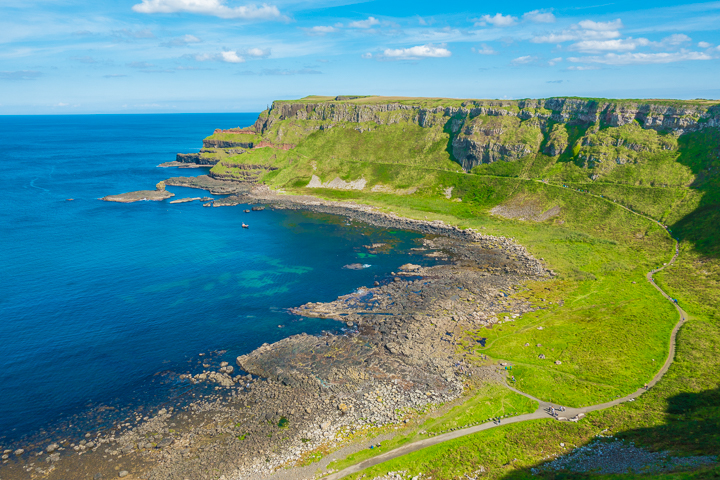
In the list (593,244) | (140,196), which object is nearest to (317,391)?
(593,244)

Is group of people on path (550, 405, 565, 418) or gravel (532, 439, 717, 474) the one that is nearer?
gravel (532, 439, 717, 474)

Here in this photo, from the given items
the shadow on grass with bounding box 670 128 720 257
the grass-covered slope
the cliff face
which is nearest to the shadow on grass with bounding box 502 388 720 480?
the grass-covered slope

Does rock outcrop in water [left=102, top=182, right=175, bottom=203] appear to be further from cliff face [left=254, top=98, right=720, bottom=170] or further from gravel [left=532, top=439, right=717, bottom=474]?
gravel [left=532, top=439, right=717, bottom=474]

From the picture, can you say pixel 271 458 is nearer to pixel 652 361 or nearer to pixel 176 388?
pixel 176 388

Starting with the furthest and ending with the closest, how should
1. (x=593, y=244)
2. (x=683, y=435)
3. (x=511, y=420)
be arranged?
(x=593, y=244)
(x=511, y=420)
(x=683, y=435)

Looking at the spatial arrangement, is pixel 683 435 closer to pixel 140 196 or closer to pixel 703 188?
pixel 703 188
